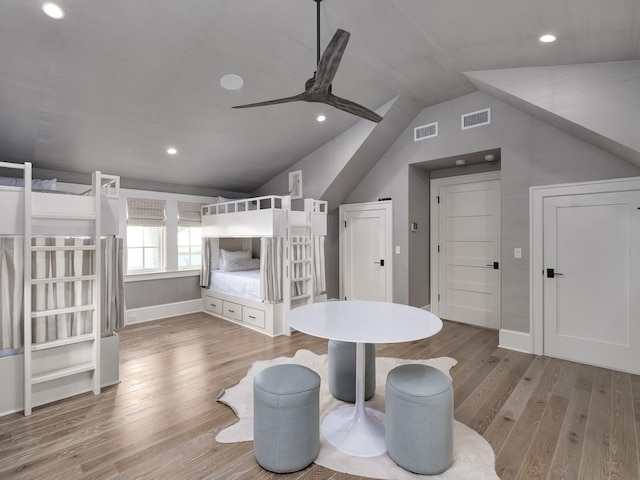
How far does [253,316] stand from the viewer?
188 inches

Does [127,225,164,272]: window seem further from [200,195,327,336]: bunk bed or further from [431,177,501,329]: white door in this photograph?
[431,177,501,329]: white door

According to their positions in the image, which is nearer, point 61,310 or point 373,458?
point 373,458

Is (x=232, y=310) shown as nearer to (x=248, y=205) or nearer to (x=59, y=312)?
(x=248, y=205)

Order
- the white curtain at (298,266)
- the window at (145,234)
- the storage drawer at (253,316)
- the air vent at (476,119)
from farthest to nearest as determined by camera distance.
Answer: the window at (145,234) < the white curtain at (298,266) < the storage drawer at (253,316) < the air vent at (476,119)

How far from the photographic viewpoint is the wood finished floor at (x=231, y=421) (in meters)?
1.96

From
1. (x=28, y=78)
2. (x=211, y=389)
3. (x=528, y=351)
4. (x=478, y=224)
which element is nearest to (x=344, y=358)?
(x=211, y=389)

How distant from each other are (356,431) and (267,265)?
8.69ft

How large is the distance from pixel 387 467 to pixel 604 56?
3615 mm

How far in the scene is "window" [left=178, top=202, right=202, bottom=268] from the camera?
18.8 feet

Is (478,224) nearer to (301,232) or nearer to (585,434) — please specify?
(301,232)

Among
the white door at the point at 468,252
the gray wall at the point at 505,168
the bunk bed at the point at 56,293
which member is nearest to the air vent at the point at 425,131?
the gray wall at the point at 505,168

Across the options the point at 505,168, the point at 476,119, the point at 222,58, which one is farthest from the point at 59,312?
the point at 476,119

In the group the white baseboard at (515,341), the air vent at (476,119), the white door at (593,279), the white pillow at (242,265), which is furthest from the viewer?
the white pillow at (242,265)

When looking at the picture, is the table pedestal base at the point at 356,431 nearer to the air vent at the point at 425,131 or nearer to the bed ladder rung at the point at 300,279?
the bed ladder rung at the point at 300,279
